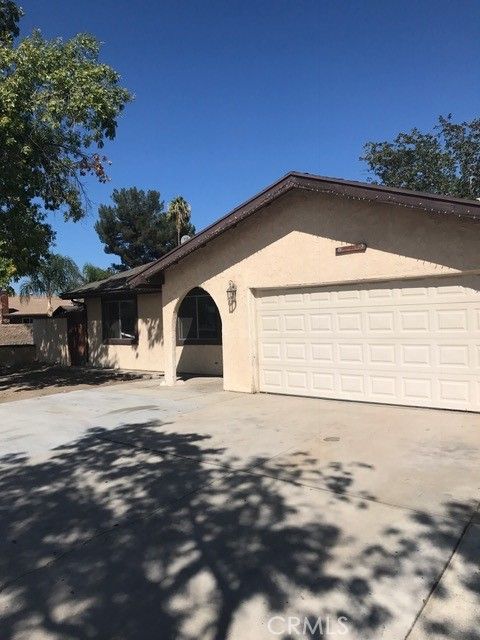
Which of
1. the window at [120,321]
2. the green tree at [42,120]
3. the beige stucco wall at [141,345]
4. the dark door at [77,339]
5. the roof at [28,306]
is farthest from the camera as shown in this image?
the roof at [28,306]

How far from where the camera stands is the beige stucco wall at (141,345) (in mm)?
15289

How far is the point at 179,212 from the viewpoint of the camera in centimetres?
3750

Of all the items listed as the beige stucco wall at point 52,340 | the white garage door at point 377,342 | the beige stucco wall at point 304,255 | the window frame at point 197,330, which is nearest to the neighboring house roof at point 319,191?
the beige stucco wall at point 304,255

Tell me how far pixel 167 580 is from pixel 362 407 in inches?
229

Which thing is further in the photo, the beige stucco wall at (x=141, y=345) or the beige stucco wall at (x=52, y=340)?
the beige stucco wall at (x=52, y=340)

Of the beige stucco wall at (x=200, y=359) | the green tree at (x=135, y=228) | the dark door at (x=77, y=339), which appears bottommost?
the beige stucco wall at (x=200, y=359)

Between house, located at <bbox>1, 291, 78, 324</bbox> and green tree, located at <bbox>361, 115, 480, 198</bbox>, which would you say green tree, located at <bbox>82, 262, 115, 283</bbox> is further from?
green tree, located at <bbox>361, 115, 480, 198</bbox>

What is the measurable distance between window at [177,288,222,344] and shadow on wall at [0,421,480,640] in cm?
830

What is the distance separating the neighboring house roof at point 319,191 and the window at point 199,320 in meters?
2.09

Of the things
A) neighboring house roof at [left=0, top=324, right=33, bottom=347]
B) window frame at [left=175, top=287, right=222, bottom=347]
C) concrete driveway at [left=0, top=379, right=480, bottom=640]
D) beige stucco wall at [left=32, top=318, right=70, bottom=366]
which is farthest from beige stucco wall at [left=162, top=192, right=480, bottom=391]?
neighboring house roof at [left=0, top=324, right=33, bottom=347]

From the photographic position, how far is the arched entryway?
45.1 ft

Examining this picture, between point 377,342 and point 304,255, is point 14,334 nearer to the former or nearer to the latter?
point 304,255

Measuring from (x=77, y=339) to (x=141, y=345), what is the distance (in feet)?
13.9

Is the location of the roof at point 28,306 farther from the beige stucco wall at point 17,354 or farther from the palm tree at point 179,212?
the beige stucco wall at point 17,354
